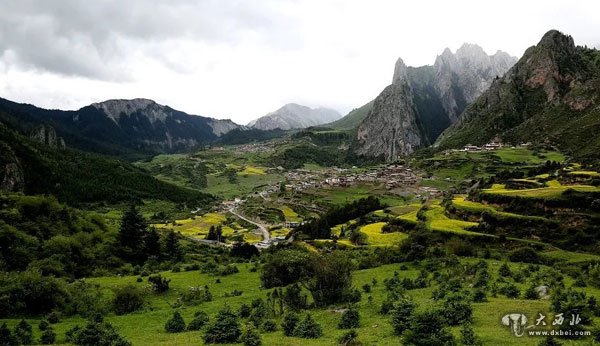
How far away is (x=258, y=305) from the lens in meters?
43.4

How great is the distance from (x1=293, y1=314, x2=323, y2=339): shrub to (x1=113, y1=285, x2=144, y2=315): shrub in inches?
886

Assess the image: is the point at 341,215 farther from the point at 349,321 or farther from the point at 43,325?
the point at 43,325

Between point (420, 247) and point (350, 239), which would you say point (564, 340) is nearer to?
point (420, 247)

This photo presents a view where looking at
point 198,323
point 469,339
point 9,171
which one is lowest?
point 198,323

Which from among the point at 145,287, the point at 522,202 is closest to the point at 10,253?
the point at 145,287

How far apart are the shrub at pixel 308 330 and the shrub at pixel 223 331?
13.9ft

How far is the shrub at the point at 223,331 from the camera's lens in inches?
1252

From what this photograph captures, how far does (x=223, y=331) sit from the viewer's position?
106 feet

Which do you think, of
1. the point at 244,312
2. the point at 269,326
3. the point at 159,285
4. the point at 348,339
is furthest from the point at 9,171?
the point at 348,339

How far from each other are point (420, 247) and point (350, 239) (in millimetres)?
22920

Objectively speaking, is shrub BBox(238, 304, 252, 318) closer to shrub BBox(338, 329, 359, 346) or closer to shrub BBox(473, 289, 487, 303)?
shrub BBox(338, 329, 359, 346)

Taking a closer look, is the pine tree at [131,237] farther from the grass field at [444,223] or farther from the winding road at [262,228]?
the grass field at [444,223]

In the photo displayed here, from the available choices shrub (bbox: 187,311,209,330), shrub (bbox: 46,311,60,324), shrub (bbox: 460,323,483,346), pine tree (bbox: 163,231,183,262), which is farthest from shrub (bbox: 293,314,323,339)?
pine tree (bbox: 163,231,183,262)

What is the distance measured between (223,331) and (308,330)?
6078 millimetres
